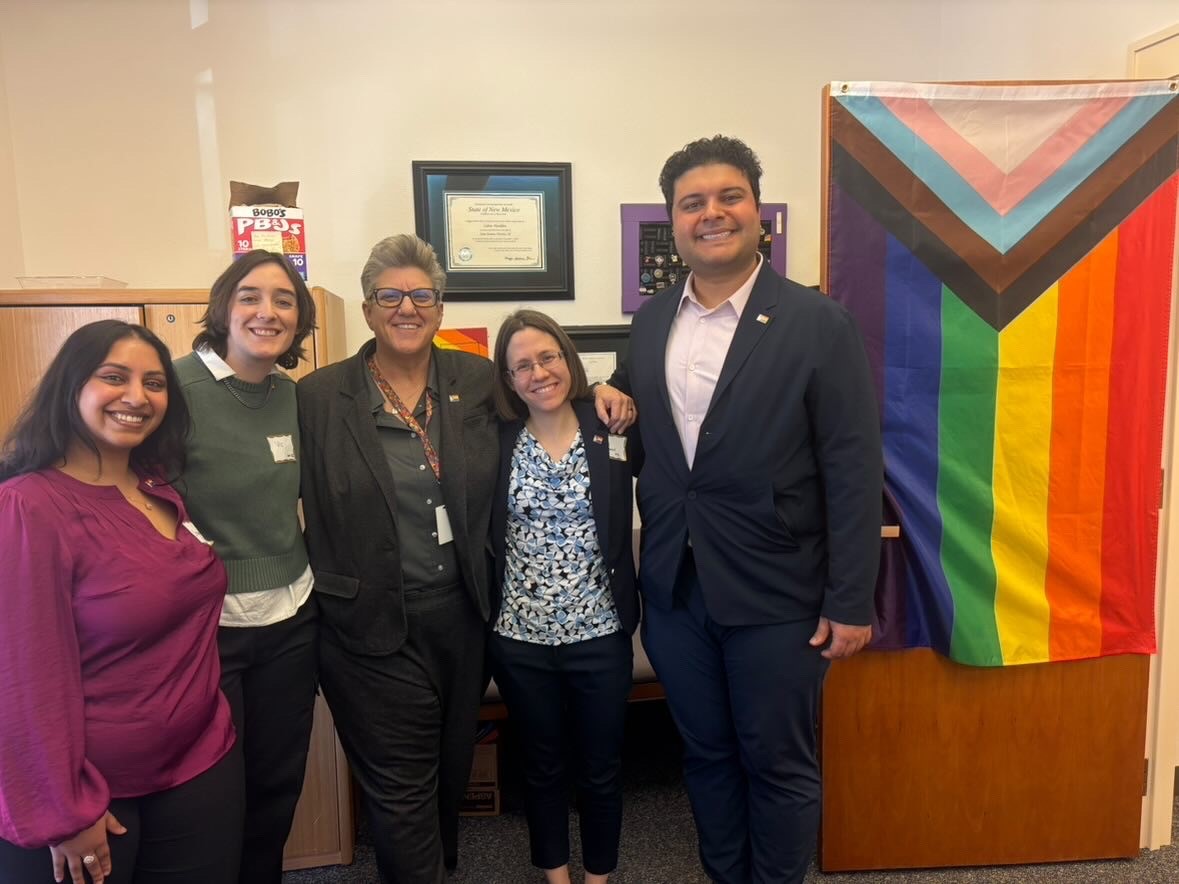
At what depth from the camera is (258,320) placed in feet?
4.72

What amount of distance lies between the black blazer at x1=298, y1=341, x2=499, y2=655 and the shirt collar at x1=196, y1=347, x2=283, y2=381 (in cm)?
17

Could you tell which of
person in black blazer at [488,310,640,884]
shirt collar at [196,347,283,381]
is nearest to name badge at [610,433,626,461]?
person in black blazer at [488,310,640,884]

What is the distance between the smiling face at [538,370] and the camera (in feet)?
5.22

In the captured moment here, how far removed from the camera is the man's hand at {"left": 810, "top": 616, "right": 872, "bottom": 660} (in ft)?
4.83

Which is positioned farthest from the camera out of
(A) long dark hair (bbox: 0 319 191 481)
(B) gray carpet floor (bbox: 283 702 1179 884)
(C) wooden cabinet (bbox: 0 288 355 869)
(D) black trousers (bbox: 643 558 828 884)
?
(B) gray carpet floor (bbox: 283 702 1179 884)

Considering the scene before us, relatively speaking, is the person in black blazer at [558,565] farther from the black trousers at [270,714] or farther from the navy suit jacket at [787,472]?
the black trousers at [270,714]

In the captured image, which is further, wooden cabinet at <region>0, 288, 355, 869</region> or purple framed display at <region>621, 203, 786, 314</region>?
purple framed display at <region>621, 203, 786, 314</region>

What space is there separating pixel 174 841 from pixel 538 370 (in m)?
1.11

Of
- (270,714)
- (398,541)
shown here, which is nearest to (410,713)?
(270,714)

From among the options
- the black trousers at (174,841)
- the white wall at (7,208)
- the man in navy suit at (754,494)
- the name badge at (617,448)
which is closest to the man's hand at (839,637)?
the man in navy suit at (754,494)

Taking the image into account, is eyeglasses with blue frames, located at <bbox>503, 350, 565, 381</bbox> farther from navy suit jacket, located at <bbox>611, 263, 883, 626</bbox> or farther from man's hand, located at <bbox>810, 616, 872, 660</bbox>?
man's hand, located at <bbox>810, 616, 872, 660</bbox>

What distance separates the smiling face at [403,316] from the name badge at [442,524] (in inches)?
14.5

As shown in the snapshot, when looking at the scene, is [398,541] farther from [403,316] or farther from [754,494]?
[754,494]

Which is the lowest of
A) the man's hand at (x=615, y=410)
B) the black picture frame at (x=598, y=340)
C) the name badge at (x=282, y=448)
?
the name badge at (x=282, y=448)
